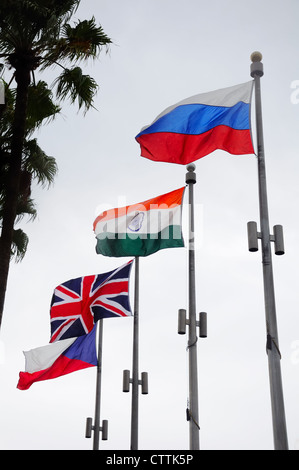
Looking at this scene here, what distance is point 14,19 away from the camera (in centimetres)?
1327

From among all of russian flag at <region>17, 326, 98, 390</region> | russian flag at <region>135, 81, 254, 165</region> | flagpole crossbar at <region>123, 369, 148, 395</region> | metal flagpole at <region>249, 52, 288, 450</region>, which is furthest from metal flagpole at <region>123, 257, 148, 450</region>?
metal flagpole at <region>249, 52, 288, 450</region>

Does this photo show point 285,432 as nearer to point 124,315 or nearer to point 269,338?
point 269,338

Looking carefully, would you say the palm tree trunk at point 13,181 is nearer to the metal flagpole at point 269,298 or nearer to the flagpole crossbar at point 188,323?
the flagpole crossbar at point 188,323

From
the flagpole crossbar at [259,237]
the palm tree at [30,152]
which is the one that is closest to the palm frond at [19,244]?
the palm tree at [30,152]

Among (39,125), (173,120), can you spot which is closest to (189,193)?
(173,120)

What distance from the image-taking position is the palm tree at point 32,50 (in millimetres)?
12687

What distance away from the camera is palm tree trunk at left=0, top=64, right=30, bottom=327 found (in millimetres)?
11865

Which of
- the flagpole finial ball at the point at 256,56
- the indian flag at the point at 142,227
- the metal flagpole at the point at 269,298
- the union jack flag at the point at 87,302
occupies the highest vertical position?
the flagpole finial ball at the point at 256,56

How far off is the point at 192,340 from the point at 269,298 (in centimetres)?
428

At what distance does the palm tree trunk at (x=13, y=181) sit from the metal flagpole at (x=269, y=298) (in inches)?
195

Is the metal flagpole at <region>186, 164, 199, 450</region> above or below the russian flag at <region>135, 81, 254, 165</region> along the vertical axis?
below

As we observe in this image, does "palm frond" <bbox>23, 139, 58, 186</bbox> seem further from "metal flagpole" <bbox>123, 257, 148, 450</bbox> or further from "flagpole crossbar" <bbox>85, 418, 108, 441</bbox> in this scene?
"flagpole crossbar" <bbox>85, 418, 108, 441</bbox>

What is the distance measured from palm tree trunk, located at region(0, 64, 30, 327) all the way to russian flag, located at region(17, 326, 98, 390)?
377 inches
